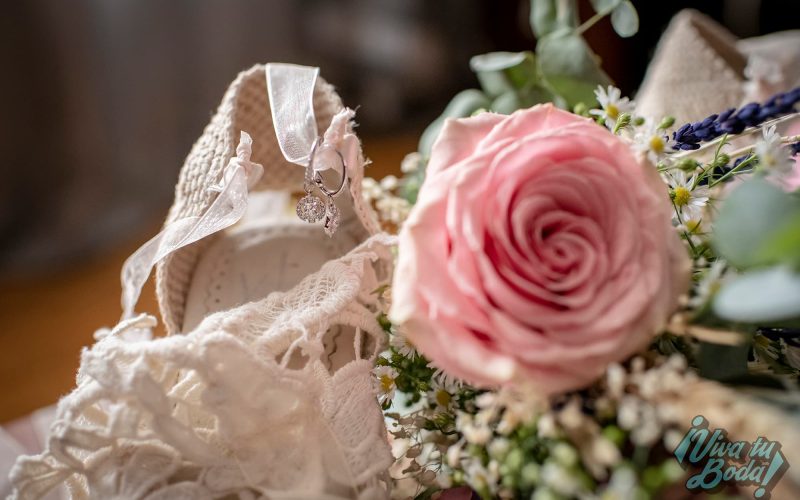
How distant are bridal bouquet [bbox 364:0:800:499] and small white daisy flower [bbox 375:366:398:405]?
0.07 metres

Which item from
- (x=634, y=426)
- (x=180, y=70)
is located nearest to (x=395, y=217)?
(x=634, y=426)

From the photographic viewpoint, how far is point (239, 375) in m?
0.42

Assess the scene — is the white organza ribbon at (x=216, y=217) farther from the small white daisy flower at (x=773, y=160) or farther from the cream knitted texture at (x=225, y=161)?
the small white daisy flower at (x=773, y=160)

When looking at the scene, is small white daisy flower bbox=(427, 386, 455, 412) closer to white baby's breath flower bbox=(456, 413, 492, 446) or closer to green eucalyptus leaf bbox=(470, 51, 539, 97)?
white baby's breath flower bbox=(456, 413, 492, 446)

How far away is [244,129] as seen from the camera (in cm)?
57

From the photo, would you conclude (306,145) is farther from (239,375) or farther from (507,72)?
(507,72)

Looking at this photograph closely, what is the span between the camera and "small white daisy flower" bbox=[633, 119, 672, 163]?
433 mm

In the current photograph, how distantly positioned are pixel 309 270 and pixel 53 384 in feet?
3.53

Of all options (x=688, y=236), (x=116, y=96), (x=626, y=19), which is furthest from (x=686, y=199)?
(x=116, y=96)

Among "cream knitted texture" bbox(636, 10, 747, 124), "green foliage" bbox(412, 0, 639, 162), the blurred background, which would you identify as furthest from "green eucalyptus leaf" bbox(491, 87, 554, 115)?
the blurred background

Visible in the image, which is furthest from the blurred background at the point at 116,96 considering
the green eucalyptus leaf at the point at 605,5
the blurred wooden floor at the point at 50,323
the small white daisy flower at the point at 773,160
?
the small white daisy flower at the point at 773,160

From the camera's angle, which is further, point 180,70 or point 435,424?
point 180,70

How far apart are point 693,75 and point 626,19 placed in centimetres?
14

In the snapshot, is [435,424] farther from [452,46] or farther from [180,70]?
[452,46]
